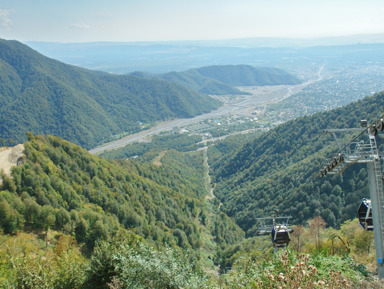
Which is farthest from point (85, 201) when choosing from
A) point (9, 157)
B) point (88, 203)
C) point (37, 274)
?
point (37, 274)

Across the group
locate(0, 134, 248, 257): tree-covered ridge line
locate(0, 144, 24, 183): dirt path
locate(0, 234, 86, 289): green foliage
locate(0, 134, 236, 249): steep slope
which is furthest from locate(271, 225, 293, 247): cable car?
locate(0, 144, 24, 183): dirt path

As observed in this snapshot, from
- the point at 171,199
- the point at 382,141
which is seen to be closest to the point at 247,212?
the point at 171,199

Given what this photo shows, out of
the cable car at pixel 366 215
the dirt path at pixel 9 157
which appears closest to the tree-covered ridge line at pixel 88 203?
the dirt path at pixel 9 157

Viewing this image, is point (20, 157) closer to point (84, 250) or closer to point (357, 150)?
point (84, 250)

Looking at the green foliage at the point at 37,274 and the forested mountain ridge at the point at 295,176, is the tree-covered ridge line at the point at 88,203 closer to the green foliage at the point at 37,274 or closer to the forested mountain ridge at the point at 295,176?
the forested mountain ridge at the point at 295,176

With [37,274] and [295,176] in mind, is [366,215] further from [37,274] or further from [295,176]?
[295,176]
